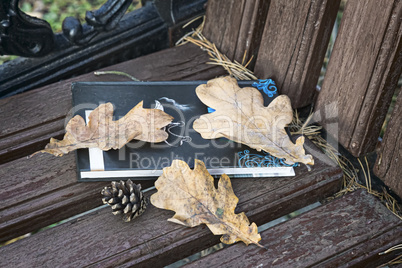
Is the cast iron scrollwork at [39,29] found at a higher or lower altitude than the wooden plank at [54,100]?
higher

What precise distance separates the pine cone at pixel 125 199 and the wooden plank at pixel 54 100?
0.40 m

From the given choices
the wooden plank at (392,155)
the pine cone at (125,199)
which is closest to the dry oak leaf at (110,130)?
the pine cone at (125,199)

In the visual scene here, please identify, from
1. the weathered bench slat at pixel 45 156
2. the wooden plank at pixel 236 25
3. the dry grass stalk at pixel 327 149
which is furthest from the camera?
the wooden plank at pixel 236 25

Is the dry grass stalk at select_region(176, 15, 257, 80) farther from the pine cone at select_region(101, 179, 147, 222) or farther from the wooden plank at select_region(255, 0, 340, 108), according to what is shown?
the pine cone at select_region(101, 179, 147, 222)

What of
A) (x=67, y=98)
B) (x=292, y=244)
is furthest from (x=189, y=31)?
(x=292, y=244)

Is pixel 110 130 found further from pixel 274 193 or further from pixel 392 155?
pixel 392 155

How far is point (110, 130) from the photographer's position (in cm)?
134

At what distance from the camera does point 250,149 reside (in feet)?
4.41

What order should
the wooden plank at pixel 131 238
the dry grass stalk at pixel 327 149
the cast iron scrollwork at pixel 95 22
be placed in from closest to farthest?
the wooden plank at pixel 131 238 → the dry grass stalk at pixel 327 149 → the cast iron scrollwork at pixel 95 22

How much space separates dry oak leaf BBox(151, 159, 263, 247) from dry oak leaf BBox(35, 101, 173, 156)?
0.52 ft

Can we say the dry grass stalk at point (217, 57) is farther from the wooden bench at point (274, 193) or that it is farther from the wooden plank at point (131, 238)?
the wooden plank at point (131, 238)

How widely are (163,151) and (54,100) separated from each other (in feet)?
1.69

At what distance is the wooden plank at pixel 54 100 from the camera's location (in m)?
1.46

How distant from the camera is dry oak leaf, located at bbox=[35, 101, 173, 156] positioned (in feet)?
4.27
